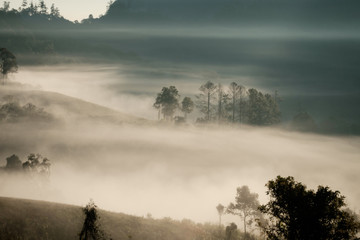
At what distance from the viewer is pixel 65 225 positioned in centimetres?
4981

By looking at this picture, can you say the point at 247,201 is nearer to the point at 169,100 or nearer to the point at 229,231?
the point at 229,231

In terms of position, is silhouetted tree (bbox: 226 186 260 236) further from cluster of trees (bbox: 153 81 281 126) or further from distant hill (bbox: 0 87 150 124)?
distant hill (bbox: 0 87 150 124)

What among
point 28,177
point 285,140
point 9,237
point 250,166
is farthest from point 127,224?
point 285,140

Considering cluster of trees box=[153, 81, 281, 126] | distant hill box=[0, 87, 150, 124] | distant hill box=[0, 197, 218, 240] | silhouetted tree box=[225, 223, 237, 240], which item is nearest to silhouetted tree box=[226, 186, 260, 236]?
silhouetted tree box=[225, 223, 237, 240]

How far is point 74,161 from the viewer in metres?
121

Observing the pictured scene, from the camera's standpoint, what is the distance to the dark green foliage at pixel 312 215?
2830 cm

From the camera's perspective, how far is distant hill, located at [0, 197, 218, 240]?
4641cm

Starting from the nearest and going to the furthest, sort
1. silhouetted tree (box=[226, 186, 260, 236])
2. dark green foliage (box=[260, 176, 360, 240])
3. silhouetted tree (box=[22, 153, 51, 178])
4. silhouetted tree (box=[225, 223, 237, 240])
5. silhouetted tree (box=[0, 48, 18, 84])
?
1. dark green foliage (box=[260, 176, 360, 240])
2. silhouetted tree (box=[225, 223, 237, 240])
3. silhouetted tree (box=[226, 186, 260, 236])
4. silhouetted tree (box=[22, 153, 51, 178])
5. silhouetted tree (box=[0, 48, 18, 84])

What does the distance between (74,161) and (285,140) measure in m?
102

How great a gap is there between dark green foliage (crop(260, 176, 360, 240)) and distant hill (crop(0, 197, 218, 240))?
29.2 m

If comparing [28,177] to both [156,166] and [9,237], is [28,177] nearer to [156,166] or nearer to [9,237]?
[9,237]

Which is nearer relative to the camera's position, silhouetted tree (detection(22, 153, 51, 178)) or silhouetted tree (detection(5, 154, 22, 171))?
silhouetted tree (detection(22, 153, 51, 178))

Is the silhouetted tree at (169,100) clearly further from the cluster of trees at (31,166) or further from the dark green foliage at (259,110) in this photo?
the cluster of trees at (31,166)

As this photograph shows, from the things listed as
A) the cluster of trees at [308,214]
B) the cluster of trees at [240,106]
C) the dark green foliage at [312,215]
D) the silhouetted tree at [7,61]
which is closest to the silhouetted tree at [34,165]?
the cluster of trees at [308,214]
